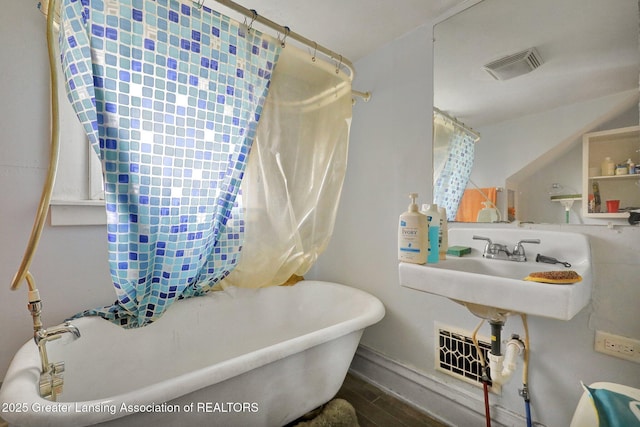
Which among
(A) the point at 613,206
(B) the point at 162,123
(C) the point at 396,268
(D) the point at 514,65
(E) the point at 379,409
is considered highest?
(D) the point at 514,65

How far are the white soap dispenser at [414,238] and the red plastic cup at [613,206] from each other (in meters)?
0.63

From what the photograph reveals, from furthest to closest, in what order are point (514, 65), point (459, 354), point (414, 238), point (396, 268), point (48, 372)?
point (396, 268)
point (459, 354)
point (514, 65)
point (414, 238)
point (48, 372)

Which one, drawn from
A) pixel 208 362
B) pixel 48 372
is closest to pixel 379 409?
pixel 208 362

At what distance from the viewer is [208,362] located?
4.58 ft

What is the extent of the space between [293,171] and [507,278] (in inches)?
39.4

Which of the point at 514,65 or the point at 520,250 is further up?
the point at 514,65

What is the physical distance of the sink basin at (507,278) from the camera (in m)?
0.79

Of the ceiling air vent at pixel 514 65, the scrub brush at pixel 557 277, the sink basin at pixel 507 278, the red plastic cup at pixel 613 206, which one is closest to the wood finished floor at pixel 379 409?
the sink basin at pixel 507 278

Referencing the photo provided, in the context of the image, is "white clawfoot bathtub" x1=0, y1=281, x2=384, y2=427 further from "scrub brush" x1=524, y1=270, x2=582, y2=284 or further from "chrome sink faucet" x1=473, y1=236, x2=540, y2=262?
"scrub brush" x1=524, y1=270, x2=582, y2=284

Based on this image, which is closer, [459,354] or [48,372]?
[48,372]

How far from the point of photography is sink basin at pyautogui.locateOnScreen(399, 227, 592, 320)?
2.58 feet

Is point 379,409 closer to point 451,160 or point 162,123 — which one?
point 451,160

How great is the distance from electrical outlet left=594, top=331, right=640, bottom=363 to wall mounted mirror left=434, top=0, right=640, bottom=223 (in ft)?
1.37

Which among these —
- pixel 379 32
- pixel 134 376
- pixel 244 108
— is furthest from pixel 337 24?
pixel 134 376
